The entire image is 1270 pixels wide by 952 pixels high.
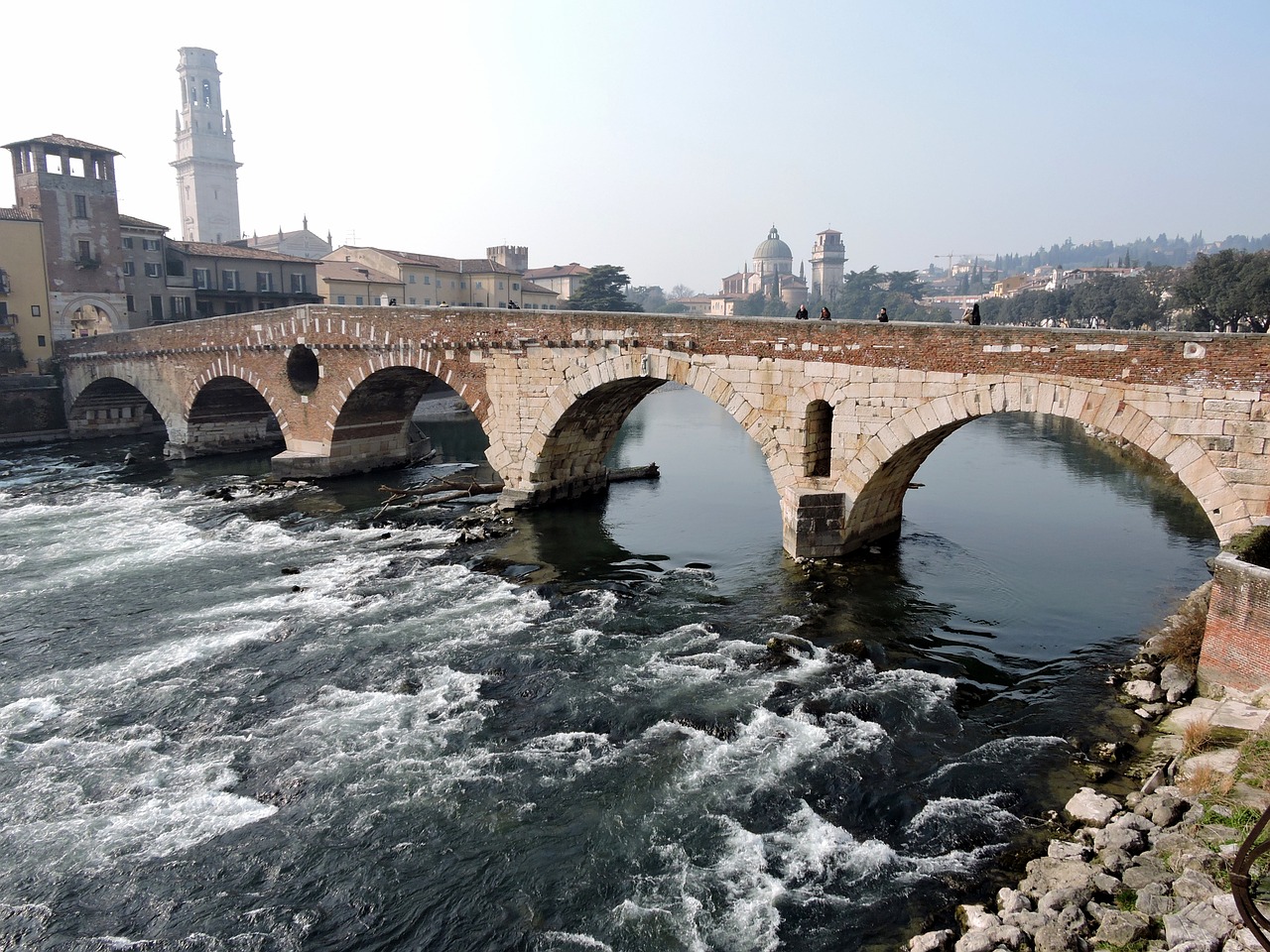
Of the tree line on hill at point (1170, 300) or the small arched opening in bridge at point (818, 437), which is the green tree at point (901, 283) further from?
the small arched opening in bridge at point (818, 437)

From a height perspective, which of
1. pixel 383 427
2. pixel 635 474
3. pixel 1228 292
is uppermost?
pixel 1228 292

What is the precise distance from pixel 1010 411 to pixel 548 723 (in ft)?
30.8

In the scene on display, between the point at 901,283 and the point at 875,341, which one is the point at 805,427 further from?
the point at 901,283

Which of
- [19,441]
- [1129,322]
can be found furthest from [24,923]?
[1129,322]

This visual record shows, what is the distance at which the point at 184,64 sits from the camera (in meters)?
95.7

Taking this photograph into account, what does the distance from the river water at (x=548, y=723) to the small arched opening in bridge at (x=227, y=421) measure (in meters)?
11.9

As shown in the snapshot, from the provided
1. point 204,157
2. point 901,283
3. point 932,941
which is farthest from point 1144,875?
point 204,157

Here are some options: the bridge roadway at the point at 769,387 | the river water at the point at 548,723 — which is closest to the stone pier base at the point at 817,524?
the bridge roadway at the point at 769,387

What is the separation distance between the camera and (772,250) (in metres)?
154

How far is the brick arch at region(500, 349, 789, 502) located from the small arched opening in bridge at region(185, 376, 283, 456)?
1496 centimetres

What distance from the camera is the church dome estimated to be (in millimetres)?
153500

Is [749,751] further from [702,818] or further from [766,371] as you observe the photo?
[766,371]

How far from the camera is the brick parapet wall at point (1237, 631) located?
1048 centimetres

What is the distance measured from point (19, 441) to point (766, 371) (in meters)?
35.0
